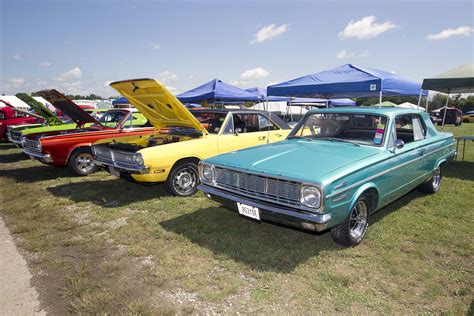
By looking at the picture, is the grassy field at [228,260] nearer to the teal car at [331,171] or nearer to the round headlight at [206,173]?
the teal car at [331,171]

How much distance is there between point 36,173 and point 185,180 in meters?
4.87

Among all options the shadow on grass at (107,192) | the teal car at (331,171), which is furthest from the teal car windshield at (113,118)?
the teal car at (331,171)

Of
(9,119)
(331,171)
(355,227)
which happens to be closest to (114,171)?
(331,171)

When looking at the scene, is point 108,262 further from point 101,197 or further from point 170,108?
point 170,108

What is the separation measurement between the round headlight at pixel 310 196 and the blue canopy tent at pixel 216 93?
1169 cm

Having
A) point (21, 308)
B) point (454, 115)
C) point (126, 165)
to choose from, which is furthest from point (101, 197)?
point (454, 115)

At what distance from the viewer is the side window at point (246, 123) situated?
6294mm

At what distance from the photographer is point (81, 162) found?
7613 millimetres

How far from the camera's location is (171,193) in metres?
5.63

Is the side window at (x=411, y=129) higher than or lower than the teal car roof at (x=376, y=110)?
lower

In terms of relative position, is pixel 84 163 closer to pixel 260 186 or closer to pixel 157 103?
pixel 157 103

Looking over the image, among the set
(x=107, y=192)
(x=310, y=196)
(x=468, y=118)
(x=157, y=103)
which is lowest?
(x=468, y=118)

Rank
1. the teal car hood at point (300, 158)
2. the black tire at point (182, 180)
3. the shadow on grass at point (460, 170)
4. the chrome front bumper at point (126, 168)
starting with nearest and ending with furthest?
1. the teal car hood at point (300, 158)
2. the chrome front bumper at point (126, 168)
3. the black tire at point (182, 180)
4. the shadow on grass at point (460, 170)

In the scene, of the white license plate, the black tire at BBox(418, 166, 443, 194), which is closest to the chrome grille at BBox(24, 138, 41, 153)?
the white license plate
